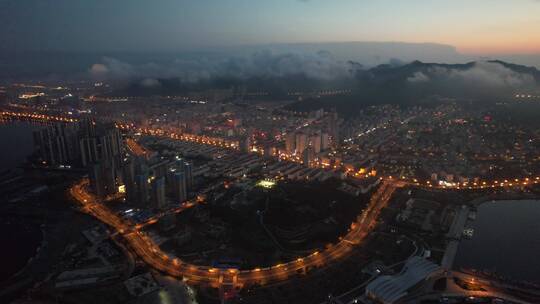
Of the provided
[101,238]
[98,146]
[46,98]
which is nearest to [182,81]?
[46,98]

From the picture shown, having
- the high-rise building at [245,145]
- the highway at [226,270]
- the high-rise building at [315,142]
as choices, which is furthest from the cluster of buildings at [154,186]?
the high-rise building at [315,142]

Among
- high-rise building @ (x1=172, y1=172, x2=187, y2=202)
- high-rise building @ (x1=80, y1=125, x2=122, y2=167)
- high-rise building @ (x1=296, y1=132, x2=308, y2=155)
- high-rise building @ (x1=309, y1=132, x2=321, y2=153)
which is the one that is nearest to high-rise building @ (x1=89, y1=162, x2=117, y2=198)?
high-rise building @ (x1=172, y1=172, x2=187, y2=202)

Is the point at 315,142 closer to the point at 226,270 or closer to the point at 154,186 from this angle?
the point at 154,186

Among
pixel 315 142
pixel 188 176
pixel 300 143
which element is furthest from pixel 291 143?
pixel 188 176

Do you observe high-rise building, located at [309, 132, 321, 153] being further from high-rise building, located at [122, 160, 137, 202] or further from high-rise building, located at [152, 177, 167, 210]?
high-rise building, located at [122, 160, 137, 202]

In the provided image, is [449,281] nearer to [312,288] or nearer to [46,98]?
[312,288]

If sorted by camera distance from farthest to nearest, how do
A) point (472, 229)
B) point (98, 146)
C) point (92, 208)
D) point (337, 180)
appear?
point (98, 146) < point (337, 180) < point (92, 208) < point (472, 229)

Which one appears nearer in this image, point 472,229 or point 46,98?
point 472,229

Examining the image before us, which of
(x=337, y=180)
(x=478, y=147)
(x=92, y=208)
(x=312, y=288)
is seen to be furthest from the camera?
(x=478, y=147)
